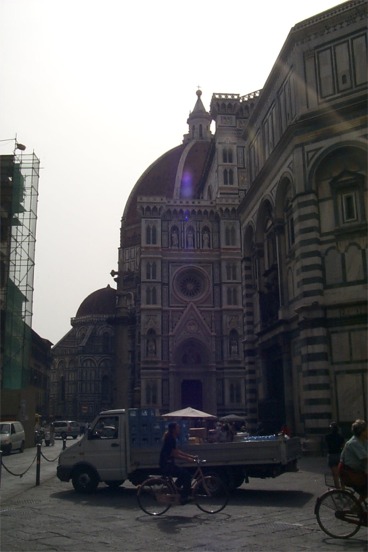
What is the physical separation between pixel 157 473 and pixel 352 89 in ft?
47.3

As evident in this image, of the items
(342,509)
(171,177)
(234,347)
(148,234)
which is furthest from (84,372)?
(342,509)

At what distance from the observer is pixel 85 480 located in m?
14.1

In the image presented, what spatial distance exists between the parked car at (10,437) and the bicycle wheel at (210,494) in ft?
60.4

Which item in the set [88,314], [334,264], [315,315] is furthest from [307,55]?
[88,314]

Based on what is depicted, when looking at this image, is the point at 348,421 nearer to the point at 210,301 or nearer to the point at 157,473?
the point at 157,473

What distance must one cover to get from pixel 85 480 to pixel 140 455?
4.93 ft

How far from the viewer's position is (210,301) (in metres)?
59.3

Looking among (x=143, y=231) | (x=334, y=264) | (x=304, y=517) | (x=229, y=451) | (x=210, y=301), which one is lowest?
(x=304, y=517)

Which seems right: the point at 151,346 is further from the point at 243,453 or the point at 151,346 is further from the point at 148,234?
the point at 243,453

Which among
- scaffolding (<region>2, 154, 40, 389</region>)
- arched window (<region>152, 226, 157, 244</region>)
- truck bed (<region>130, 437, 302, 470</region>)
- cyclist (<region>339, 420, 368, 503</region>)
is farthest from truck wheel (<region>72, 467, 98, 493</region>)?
arched window (<region>152, 226, 157, 244</region>)

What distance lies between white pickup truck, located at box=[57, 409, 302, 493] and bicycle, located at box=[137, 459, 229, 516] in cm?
177

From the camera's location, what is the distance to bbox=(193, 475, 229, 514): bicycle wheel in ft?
35.1

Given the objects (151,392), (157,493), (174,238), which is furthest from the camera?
(174,238)

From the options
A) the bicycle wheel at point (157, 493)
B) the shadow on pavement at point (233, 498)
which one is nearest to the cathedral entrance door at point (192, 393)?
the shadow on pavement at point (233, 498)
